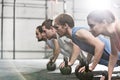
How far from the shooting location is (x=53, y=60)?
10.0 ft

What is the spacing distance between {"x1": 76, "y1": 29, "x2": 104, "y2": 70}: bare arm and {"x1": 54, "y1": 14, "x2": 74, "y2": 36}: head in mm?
145

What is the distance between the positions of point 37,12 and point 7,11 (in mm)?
483

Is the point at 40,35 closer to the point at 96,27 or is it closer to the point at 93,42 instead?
the point at 93,42

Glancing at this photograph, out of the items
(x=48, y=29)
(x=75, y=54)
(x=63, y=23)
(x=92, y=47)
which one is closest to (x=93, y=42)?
(x=92, y=47)

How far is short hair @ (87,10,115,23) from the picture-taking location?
164cm

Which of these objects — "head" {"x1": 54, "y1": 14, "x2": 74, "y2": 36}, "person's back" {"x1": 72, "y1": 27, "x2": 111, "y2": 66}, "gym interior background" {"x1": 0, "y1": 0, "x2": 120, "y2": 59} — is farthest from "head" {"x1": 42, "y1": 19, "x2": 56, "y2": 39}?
"gym interior background" {"x1": 0, "y1": 0, "x2": 120, "y2": 59}

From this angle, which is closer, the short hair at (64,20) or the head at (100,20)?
the head at (100,20)

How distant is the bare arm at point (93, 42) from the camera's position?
6.21ft

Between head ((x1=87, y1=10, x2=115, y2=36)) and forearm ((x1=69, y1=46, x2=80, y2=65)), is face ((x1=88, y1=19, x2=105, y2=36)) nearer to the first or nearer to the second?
head ((x1=87, y1=10, x2=115, y2=36))

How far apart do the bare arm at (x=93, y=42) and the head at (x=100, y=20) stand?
23cm

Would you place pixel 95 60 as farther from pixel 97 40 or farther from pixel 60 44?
pixel 60 44

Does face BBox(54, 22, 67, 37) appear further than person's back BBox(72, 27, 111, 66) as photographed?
Yes

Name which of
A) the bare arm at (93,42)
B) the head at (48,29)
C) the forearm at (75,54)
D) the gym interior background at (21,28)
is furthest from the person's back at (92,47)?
the gym interior background at (21,28)

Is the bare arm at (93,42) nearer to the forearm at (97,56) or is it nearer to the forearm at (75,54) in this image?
the forearm at (97,56)
